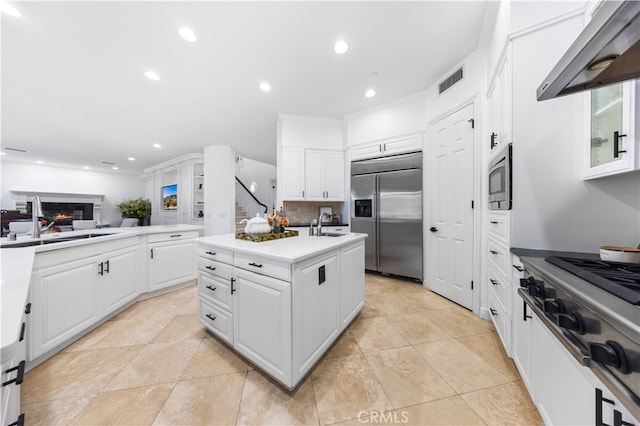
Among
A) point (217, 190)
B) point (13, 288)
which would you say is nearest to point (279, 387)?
point (13, 288)

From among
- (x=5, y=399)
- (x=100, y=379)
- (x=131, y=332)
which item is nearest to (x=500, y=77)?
(x=5, y=399)

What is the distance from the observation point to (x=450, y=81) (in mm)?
2494

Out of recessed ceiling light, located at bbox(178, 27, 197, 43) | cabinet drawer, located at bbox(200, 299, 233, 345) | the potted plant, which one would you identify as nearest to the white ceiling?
recessed ceiling light, located at bbox(178, 27, 197, 43)

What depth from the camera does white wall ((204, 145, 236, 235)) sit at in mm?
5109

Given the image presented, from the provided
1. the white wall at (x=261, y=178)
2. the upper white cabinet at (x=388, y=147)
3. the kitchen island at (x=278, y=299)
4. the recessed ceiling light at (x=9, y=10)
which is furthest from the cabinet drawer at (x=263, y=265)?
the white wall at (x=261, y=178)

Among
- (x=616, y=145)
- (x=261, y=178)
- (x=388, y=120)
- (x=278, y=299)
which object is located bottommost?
(x=278, y=299)

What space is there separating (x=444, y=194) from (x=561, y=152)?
1.30 m

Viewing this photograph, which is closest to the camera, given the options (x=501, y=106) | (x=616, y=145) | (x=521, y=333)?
(x=616, y=145)

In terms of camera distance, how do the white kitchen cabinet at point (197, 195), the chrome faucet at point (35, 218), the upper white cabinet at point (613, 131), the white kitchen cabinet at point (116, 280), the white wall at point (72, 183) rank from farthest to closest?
the white wall at point (72, 183) < the white kitchen cabinet at point (197, 195) < the white kitchen cabinet at point (116, 280) < the chrome faucet at point (35, 218) < the upper white cabinet at point (613, 131)

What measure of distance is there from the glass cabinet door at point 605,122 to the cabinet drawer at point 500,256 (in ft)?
2.25

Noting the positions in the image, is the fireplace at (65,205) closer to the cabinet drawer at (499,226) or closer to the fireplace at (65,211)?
the fireplace at (65,211)

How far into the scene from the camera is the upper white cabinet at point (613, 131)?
1.01 m
